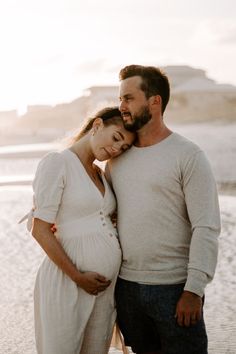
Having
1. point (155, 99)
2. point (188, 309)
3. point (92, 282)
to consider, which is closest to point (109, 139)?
point (155, 99)

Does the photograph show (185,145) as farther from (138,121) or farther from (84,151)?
(84,151)

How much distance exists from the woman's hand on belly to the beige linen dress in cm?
4

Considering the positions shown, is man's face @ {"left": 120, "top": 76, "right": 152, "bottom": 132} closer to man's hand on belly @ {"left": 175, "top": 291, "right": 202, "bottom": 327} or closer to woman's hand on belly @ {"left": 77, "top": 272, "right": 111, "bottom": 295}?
woman's hand on belly @ {"left": 77, "top": 272, "right": 111, "bottom": 295}

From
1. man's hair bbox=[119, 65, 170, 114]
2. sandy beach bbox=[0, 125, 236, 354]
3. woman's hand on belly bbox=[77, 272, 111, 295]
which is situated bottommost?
sandy beach bbox=[0, 125, 236, 354]

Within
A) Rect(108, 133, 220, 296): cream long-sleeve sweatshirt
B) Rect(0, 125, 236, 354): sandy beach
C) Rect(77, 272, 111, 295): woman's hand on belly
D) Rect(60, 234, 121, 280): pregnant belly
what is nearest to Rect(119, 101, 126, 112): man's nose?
Rect(108, 133, 220, 296): cream long-sleeve sweatshirt

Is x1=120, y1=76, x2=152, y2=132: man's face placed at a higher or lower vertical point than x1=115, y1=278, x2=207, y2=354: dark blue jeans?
higher

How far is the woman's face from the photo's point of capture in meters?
3.35

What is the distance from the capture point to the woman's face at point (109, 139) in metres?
3.35

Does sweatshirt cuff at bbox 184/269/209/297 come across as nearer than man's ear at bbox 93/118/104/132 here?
Yes

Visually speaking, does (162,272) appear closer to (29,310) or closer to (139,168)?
(139,168)

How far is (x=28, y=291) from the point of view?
6.55 m

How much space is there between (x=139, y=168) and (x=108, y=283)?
1.95ft

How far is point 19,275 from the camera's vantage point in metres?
7.23

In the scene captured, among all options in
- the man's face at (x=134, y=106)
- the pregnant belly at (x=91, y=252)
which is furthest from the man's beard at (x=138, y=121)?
the pregnant belly at (x=91, y=252)
